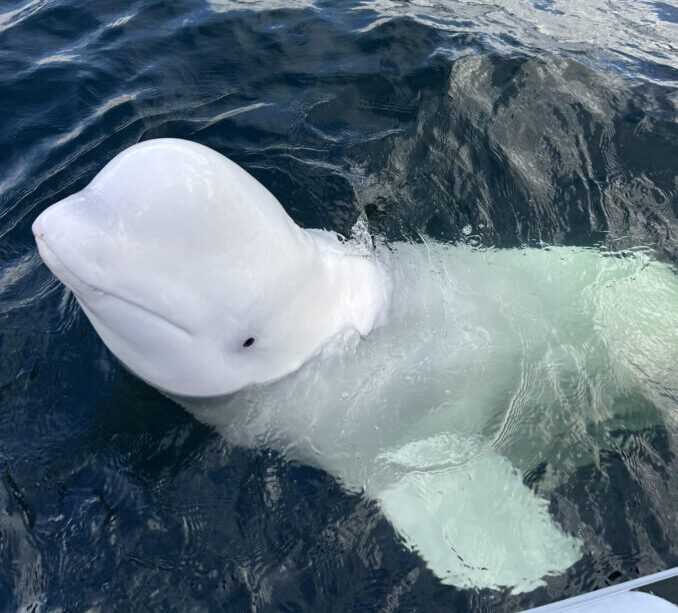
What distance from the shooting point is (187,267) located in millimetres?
4496

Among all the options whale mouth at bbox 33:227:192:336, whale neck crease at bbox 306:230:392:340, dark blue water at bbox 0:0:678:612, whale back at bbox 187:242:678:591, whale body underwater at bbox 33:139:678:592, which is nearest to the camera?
whale mouth at bbox 33:227:192:336

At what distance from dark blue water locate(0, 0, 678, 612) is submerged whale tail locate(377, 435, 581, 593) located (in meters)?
0.11

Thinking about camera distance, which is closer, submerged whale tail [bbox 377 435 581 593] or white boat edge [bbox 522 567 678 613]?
white boat edge [bbox 522 567 678 613]

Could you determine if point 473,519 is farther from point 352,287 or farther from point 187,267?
point 187,267

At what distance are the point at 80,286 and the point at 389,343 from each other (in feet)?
7.55

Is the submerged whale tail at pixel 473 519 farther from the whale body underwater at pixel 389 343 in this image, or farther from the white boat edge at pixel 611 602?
the white boat edge at pixel 611 602

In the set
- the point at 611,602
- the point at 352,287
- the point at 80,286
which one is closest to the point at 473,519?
the point at 611,602

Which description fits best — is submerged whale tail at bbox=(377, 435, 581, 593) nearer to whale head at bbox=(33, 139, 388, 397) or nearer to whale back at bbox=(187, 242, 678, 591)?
whale back at bbox=(187, 242, 678, 591)

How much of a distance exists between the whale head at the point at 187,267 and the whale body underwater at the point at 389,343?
0.01 meters

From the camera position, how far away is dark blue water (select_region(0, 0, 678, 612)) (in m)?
4.80

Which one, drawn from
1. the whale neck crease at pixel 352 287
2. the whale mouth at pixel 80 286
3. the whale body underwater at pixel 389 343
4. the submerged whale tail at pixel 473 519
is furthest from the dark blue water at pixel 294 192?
the whale mouth at pixel 80 286

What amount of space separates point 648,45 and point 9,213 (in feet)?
29.1

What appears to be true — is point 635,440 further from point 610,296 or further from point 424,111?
point 424,111

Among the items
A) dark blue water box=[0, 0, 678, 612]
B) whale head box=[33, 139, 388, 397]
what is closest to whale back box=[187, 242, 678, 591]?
dark blue water box=[0, 0, 678, 612]
